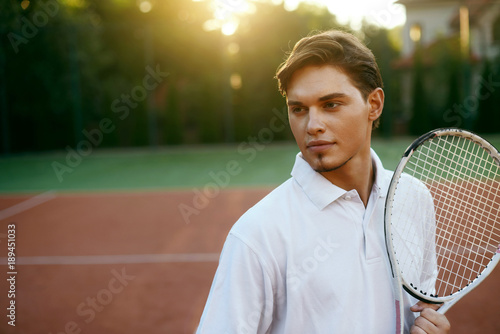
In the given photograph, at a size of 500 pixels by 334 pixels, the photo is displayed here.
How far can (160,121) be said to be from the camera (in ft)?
61.6

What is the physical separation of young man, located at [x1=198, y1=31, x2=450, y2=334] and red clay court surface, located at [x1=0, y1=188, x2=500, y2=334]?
283cm

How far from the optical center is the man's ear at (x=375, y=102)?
168 centimetres

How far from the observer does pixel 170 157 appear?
51.6 ft

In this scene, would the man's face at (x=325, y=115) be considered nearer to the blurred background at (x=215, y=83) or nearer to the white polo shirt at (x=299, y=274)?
the white polo shirt at (x=299, y=274)

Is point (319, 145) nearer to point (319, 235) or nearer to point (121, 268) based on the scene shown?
point (319, 235)

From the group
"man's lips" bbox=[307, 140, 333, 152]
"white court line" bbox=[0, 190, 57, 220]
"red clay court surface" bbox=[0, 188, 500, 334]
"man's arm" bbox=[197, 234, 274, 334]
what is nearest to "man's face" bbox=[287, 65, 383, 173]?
"man's lips" bbox=[307, 140, 333, 152]

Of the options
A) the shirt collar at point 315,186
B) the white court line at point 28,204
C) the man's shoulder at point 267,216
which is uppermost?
the shirt collar at point 315,186

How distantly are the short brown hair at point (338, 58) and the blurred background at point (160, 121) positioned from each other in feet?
12.5

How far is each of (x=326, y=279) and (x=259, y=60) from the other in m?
17.0

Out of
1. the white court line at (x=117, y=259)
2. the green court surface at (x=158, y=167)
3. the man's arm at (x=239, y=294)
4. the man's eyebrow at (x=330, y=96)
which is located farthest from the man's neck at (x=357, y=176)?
the green court surface at (x=158, y=167)

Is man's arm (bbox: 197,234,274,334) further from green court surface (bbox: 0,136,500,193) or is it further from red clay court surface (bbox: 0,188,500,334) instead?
green court surface (bbox: 0,136,500,193)

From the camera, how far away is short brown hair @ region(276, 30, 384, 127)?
151cm

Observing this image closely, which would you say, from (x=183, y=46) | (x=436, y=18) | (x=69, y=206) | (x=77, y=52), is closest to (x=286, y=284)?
(x=69, y=206)

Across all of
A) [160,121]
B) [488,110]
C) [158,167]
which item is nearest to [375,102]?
[158,167]
